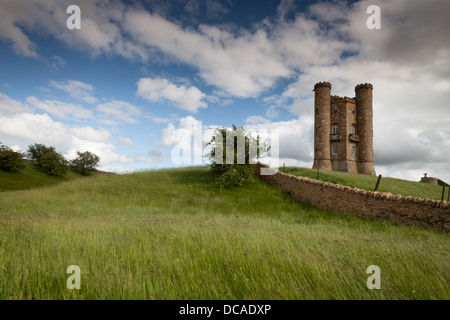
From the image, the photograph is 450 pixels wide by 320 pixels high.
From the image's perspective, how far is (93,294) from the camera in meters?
2.64

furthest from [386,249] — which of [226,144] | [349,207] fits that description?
[226,144]

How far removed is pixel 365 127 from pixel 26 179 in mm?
65017

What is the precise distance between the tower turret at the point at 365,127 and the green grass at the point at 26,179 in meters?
56.0

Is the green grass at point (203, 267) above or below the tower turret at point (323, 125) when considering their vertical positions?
below

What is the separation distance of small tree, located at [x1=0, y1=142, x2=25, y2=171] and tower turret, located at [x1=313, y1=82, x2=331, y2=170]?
2267 inches

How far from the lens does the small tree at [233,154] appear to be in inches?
778

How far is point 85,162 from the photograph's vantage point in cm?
5497

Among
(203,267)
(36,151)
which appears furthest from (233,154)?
(36,151)

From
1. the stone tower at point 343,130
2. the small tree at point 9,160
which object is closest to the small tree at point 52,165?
the small tree at point 9,160

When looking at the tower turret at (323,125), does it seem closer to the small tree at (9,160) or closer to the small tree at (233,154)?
the small tree at (233,154)

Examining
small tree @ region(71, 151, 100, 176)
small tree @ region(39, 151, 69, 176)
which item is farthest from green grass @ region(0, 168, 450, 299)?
small tree @ region(71, 151, 100, 176)

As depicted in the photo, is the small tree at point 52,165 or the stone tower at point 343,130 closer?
the stone tower at point 343,130

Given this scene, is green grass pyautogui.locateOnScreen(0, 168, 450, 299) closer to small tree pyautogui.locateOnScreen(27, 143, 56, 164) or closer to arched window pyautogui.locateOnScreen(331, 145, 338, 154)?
arched window pyautogui.locateOnScreen(331, 145, 338, 154)
